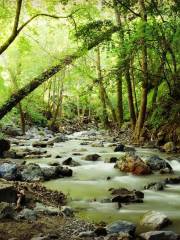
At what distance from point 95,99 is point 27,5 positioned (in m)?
34.9

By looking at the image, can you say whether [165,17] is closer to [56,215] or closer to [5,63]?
[56,215]

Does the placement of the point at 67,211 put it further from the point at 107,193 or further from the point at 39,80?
the point at 39,80

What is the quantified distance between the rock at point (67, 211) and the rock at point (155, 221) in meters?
1.24

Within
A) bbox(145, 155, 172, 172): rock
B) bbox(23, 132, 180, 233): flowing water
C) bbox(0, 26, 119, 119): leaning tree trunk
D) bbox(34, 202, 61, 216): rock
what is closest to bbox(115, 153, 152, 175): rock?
bbox(23, 132, 180, 233): flowing water

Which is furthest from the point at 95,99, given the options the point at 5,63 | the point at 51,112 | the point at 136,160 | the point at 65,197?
the point at 65,197

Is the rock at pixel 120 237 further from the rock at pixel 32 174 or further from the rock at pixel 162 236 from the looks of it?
the rock at pixel 32 174

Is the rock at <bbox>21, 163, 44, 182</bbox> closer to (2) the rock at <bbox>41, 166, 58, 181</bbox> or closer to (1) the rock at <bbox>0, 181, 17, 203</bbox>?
(2) the rock at <bbox>41, 166, 58, 181</bbox>

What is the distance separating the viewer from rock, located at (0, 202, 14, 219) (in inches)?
257

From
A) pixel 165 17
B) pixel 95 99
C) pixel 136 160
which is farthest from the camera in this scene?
pixel 95 99

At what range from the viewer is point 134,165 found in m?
12.2

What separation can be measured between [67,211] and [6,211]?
1.25m

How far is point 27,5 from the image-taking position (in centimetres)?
1642

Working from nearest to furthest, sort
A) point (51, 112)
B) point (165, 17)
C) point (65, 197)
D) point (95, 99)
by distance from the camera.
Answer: point (65, 197), point (165, 17), point (51, 112), point (95, 99)

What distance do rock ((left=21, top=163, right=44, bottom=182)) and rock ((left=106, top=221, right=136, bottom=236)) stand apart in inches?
171
